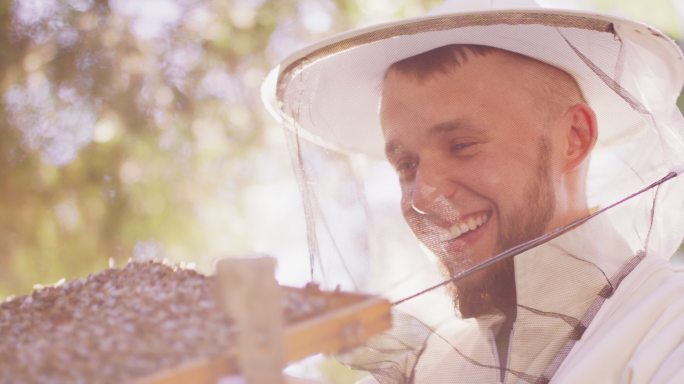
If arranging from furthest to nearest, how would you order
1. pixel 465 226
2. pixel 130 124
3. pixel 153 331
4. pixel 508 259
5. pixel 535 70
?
pixel 130 124, pixel 535 70, pixel 465 226, pixel 508 259, pixel 153 331

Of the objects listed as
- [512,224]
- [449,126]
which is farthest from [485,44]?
[512,224]

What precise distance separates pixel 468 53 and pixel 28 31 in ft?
7.02

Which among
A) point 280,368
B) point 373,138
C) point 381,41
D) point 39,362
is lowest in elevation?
point 280,368

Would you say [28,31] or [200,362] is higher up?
[28,31]

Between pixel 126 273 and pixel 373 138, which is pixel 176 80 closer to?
pixel 373 138

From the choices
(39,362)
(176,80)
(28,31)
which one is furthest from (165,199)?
(39,362)

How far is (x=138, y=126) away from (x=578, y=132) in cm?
211

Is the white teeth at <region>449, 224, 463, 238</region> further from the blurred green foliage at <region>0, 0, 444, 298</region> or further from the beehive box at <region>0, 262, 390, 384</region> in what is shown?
the blurred green foliage at <region>0, 0, 444, 298</region>

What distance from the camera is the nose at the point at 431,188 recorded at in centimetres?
186

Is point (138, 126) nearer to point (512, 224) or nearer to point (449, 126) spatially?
point (449, 126)

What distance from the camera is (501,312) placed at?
1.92 metres

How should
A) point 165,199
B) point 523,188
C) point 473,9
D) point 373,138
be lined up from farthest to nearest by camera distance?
1. point 165,199
2. point 373,138
3. point 523,188
4. point 473,9

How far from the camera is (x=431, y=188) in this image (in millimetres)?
1874

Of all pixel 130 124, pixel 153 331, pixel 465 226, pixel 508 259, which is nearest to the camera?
pixel 153 331
